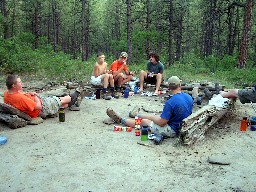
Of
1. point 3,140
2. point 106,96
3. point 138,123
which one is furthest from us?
point 106,96

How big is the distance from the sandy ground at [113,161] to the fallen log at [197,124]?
0.51ft

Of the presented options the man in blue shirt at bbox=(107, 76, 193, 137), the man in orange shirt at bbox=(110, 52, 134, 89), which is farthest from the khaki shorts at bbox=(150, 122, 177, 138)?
the man in orange shirt at bbox=(110, 52, 134, 89)

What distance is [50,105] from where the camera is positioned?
6.74 m

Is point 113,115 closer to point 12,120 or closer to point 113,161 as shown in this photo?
point 113,161

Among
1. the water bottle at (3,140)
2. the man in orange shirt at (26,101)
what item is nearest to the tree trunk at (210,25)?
the man in orange shirt at (26,101)

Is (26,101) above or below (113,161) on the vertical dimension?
above

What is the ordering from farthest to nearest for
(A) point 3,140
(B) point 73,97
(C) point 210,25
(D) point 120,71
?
(C) point 210,25, (D) point 120,71, (B) point 73,97, (A) point 3,140

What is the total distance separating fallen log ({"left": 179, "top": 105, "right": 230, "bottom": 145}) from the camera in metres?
5.12

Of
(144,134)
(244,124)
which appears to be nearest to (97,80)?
(144,134)

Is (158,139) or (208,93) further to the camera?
(208,93)

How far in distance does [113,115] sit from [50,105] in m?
1.53

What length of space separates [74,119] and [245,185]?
4189 mm

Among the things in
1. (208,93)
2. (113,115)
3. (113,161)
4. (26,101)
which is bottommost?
(113,161)

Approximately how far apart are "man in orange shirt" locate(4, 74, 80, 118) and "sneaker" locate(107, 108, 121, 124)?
1.36 m
